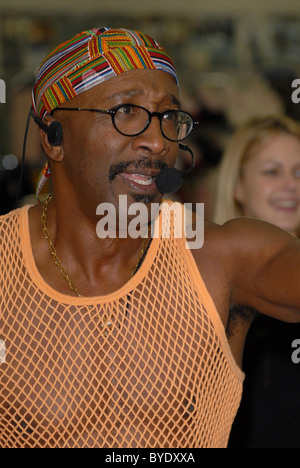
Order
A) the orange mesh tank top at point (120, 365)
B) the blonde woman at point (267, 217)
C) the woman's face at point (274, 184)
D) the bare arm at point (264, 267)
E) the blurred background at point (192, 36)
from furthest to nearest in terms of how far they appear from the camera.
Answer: the blurred background at point (192, 36) < the woman's face at point (274, 184) < the blonde woman at point (267, 217) < the orange mesh tank top at point (120, 365) < the bare arm at point (264, 267)

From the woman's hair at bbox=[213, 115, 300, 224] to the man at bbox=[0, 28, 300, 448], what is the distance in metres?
1.57

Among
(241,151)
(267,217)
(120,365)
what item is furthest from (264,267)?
(241,151)

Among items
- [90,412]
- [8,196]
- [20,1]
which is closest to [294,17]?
[20,1]

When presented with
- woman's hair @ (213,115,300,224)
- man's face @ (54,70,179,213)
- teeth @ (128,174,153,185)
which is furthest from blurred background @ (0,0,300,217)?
teeth @ (128,174,153,185)

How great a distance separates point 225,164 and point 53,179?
165 cm

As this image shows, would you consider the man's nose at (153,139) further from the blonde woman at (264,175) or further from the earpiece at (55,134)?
the blonde woman at (264,175)

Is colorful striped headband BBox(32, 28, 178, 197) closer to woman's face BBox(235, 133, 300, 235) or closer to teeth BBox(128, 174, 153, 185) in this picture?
teeth BBox(128, 174, 153, 185)

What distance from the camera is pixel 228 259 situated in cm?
182

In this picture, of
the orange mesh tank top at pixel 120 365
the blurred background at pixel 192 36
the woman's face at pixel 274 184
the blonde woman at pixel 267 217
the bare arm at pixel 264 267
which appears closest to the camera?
the bare arm at pixel 264 267

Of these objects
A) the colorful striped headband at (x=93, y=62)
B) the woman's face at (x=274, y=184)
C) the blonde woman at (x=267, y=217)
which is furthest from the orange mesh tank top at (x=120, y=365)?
the woman's face at (x=274, y=184)

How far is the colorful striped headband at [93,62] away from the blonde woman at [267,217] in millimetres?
1396

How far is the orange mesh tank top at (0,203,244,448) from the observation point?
176 cm

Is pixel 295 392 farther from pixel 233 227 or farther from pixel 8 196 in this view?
pixel 8 196

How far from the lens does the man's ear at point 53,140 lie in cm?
186
